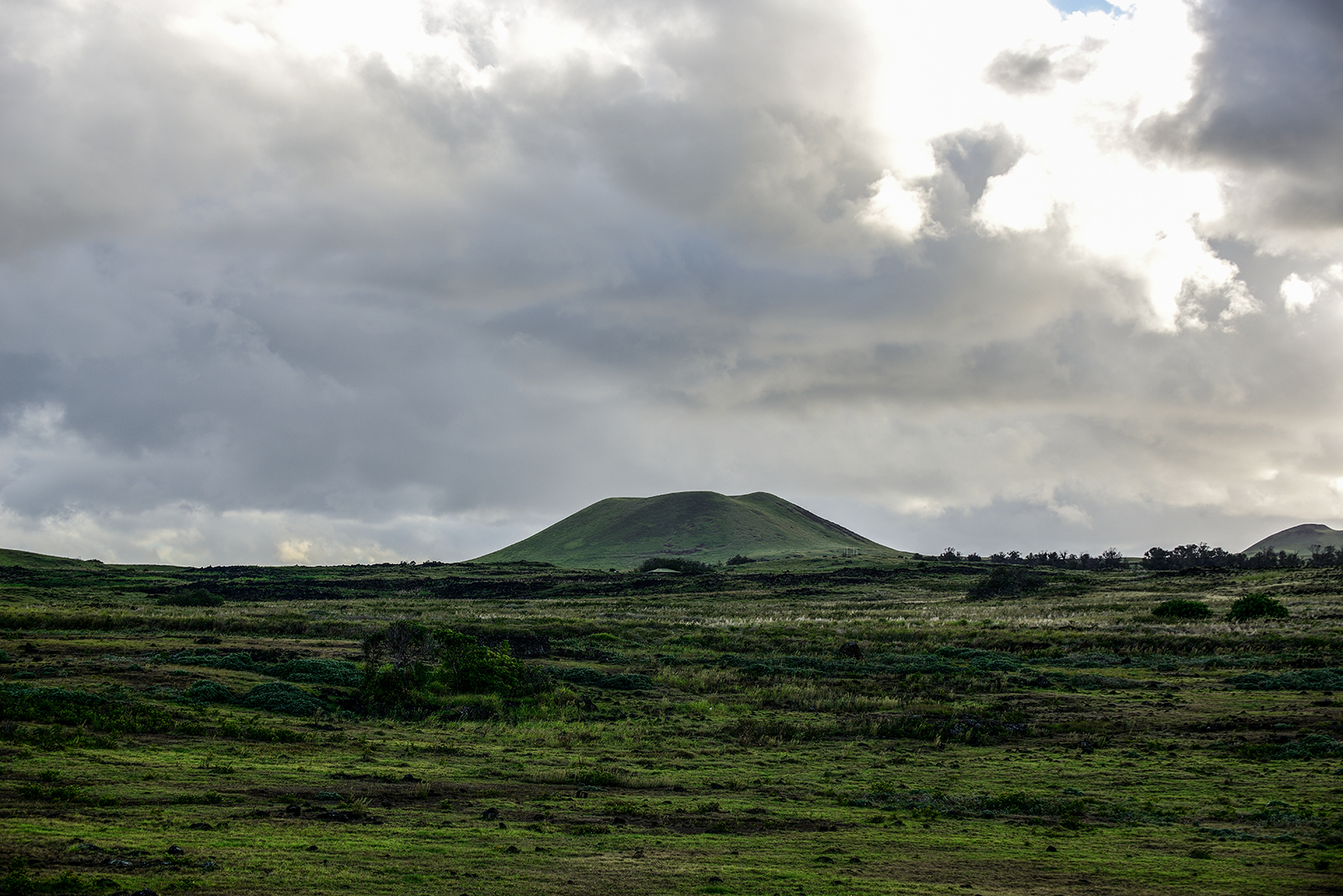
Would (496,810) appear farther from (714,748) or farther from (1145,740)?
(1145,740)

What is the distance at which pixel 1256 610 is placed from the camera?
64.9 meters

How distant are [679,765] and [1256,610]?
200 feet

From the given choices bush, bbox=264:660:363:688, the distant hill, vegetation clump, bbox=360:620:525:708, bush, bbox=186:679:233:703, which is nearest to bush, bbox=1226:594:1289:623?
vegetation clump, bbox=360:620:525:708

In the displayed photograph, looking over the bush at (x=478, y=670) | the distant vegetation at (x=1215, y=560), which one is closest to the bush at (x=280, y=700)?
the bush at (x=478, y=670)

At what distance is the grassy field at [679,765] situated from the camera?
1385 cm

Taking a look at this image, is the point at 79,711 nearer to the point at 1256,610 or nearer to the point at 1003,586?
the point at 1256,610

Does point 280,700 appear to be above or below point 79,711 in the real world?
below

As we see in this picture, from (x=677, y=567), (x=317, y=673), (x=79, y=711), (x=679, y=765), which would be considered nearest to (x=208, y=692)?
(x=79, y=711)

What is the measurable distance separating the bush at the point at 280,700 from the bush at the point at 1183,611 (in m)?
67.1

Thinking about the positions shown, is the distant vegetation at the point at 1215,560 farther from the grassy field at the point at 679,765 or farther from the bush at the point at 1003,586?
the grassy field at the point at 679,765

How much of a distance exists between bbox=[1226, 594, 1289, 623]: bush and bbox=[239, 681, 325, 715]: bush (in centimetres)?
6645

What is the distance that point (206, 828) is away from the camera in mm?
14555

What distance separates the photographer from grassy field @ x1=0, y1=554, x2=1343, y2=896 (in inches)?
545

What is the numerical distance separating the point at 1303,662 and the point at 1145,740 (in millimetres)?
23294
